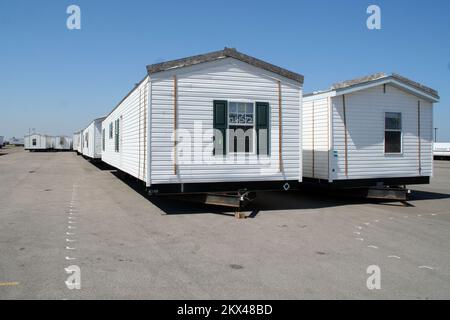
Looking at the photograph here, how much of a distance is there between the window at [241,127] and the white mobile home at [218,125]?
0.03m

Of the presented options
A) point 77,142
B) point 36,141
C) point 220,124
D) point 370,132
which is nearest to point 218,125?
Result: point 220,124

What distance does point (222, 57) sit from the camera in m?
10.3

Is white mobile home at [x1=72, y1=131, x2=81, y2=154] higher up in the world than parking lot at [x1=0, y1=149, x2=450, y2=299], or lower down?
higher up

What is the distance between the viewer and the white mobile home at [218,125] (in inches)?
384

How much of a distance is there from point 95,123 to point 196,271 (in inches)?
907

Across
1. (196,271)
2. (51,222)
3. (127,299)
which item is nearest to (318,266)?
(196,271)

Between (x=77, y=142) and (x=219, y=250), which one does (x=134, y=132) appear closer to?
(x=219, y=250)

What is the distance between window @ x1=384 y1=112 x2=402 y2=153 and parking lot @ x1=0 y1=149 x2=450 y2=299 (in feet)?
6.05

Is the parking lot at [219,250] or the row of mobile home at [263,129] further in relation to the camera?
the row of mobile home at [263,129]

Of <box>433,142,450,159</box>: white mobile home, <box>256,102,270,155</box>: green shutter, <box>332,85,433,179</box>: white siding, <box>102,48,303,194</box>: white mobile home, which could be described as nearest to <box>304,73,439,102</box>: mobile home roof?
<box>332,85,433,179</box>: white siding

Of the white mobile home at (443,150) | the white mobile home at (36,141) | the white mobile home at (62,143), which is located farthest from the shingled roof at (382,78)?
the white mobile home at (62,143)

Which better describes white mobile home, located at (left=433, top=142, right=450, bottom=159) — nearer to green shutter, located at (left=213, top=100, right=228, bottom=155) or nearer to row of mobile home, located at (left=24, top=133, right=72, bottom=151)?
green shutter, located at (left=213, top=100, right=228, bottom=155)

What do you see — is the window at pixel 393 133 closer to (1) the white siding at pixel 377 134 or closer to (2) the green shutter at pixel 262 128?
(1) the white siding at pixel 377 134

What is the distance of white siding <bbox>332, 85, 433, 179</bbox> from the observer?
11.8 m
